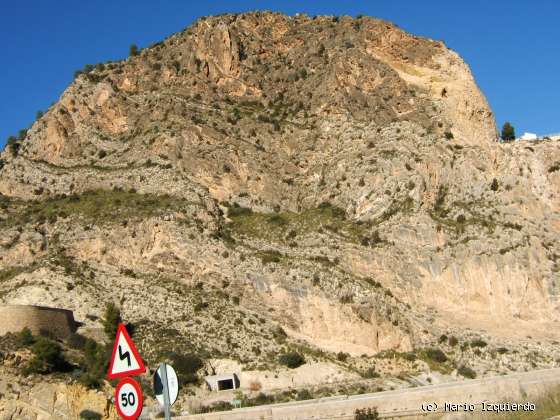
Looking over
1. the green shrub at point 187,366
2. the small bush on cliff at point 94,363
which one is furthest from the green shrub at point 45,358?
the green shrub at point 187,366

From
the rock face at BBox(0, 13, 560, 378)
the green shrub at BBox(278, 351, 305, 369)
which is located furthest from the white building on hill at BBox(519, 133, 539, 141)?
the green shrub at BBox(278, 351, 305, 369)

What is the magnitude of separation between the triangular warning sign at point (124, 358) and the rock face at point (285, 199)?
33.9m

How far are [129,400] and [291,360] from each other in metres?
33.8

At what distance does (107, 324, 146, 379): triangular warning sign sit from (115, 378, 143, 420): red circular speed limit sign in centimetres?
19

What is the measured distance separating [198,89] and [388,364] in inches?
1504

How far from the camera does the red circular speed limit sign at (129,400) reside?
11.4 m

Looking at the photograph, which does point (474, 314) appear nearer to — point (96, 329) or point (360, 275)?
point (360, 275)

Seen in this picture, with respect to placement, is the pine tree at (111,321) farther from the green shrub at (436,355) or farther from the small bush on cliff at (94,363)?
the green shrub at (436,355)

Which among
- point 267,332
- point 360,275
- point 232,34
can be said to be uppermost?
point 232,34

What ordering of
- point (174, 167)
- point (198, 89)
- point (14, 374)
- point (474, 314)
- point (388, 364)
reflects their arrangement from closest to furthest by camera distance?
point (14, 374) → point (388, 364) → point (474, 314) → point (174, 167) → point (198, 89)

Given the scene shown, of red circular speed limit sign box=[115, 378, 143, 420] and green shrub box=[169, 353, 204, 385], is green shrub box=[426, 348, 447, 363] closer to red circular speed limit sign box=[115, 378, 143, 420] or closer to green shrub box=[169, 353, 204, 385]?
green shrub box=[169, 353, 204, 385]

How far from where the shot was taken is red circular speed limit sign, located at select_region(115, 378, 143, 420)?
37.4 ft

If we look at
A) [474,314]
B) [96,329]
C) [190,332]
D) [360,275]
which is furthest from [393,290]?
[96,329]

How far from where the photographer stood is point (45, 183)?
6450cm
